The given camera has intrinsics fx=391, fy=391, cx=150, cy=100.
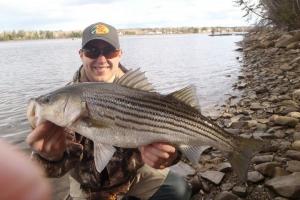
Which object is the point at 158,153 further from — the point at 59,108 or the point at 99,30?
the point at 99,30

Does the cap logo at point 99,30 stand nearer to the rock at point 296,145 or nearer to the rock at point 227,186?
the rock at point 227,186

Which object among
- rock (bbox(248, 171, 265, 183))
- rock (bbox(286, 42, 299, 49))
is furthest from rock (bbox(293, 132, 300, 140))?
rock (bbox(286, 42, 299, 49))

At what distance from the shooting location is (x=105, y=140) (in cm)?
305

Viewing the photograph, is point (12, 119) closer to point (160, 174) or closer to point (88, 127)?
point (160, 174)

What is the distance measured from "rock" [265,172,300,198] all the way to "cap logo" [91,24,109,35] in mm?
2826

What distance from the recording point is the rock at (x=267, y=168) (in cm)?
541

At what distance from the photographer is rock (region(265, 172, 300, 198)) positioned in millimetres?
4683

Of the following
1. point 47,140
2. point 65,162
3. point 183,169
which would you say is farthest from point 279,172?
point 47,140

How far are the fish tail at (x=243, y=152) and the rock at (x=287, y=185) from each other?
148 cm

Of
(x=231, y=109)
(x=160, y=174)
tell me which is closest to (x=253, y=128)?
(x=231, y=109)

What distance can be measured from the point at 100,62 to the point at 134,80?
122 centimetres

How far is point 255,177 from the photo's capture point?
5336mm

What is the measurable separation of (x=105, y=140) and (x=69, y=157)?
1.16 m

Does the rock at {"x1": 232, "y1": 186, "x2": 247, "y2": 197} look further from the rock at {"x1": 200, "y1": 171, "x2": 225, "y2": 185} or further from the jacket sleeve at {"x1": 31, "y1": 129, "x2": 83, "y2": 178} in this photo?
the jacket sleeve at {"x1": 31, "y1": 129, "x2": 83, "y2": 178}
